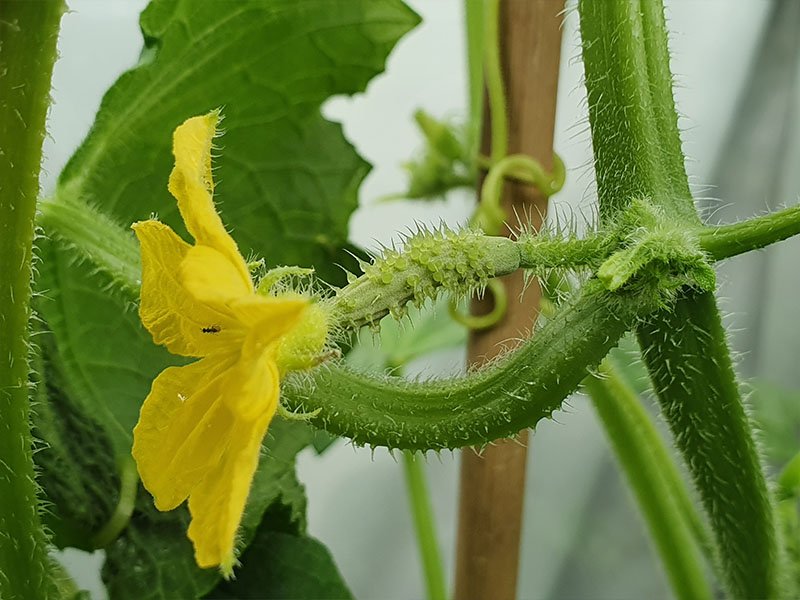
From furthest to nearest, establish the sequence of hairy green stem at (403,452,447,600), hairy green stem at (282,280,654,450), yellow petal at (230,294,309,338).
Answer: hairy green stem at (403,452,447,600)
hairy green stem at (282,280,654,450)
yellow petal at (230,294,309,338)

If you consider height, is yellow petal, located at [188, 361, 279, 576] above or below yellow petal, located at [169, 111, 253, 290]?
below

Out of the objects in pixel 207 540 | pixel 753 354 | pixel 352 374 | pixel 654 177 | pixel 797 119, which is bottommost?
pixel 207 540

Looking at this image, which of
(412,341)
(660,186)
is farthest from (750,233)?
(412,341)

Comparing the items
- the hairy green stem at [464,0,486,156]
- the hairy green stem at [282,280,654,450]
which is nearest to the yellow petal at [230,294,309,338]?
the hairy green stem at [282,280,654,450]

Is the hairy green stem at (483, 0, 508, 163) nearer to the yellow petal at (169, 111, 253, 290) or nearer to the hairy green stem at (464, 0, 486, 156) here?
the hairy green stem at (464, 0, 486, 156)

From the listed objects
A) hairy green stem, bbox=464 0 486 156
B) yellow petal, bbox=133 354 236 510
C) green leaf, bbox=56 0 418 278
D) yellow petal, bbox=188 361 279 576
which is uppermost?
hairy green stem, bbox=464 0 486 156

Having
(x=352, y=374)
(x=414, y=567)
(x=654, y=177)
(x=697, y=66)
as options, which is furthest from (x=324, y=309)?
(x=697, y=66)

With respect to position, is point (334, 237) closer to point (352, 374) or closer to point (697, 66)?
point (352, 374)
